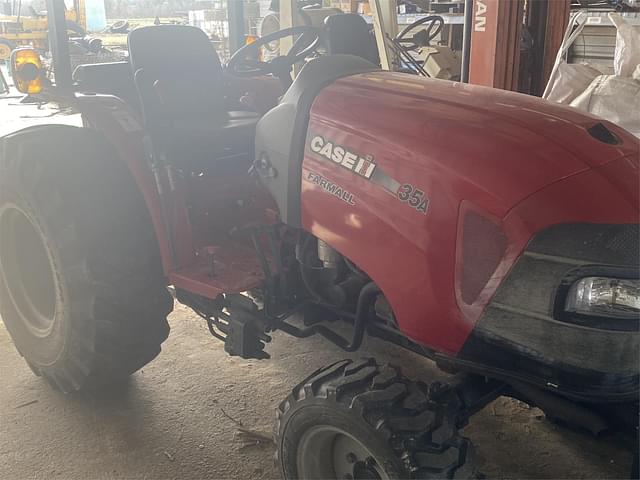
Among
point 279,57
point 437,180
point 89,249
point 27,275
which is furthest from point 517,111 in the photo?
point 27,275

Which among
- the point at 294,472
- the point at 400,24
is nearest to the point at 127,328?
the point at 294,472

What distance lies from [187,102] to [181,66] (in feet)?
0.64

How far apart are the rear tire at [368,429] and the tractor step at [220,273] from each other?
17.8 inches

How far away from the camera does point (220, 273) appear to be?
217 centimetres

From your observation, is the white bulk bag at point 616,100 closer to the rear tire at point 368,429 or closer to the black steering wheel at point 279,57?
the black steering wheel at point 279,57

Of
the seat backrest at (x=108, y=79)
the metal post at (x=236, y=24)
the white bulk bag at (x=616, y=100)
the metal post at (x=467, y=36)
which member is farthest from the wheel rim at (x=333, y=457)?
the white bulk bag at (x=616, y=100)

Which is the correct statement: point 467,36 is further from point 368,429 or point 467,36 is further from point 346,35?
point 368,429

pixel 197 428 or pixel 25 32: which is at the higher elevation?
pixel 25 32

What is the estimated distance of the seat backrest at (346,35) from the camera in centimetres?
237

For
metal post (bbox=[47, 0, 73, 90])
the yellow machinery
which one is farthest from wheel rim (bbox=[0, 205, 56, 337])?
the yellow machinery

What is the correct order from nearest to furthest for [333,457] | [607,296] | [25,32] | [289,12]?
1. [607,296]
2. [333,457]
3. [289,12]
4. [25,32]

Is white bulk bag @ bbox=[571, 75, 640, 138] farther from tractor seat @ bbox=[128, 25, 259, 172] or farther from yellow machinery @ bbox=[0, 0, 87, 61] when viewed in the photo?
yellow machinery @ bbox=[0, 0, 87, 61]

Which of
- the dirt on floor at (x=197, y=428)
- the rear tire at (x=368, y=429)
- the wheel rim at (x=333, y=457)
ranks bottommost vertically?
the dirt on floor at (x=197, y=428)

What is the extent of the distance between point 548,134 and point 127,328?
1.44 metres
